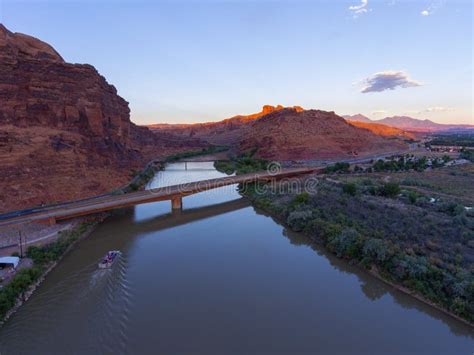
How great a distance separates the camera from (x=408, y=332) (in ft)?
34.8

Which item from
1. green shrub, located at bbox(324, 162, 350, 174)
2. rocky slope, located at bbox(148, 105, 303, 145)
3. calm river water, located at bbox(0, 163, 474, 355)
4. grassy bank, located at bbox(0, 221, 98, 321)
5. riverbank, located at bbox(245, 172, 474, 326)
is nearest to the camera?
calm river water, located at bbox(0, 163, 474, 355)

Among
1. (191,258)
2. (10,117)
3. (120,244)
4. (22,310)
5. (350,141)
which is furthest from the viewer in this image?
(350,141)

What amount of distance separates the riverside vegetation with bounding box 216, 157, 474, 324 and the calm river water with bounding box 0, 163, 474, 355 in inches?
29.8

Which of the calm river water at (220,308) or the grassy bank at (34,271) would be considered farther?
the grassy bank at (34,271)

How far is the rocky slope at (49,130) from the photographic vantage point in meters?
23.0

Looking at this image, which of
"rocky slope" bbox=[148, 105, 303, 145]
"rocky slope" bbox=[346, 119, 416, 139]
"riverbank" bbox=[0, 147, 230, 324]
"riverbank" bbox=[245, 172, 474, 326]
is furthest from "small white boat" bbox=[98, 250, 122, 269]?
"rocky slope" bbox=[346, 119, 416, 139]

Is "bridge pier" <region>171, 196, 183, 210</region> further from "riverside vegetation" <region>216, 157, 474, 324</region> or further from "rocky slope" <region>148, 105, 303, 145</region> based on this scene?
"rocky slope" <region>148, 105, 303, 145</region>

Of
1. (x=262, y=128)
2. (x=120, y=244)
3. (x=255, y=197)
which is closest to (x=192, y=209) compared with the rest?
(x=255, y=197)

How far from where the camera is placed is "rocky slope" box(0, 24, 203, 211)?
23.0 meters

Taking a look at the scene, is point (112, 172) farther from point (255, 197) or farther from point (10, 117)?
point (255, 197)

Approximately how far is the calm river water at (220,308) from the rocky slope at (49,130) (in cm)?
949

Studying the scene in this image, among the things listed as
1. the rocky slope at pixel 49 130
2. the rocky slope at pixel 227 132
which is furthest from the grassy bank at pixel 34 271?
the rocky slope at pixel 227 132

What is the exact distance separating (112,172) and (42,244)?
1771 centimetres

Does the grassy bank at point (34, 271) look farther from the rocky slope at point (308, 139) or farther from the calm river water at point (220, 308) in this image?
the rocky slope at point (308, 139)
